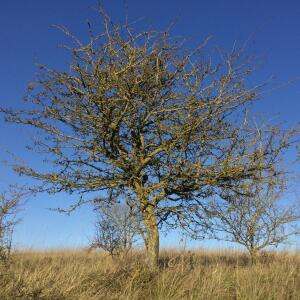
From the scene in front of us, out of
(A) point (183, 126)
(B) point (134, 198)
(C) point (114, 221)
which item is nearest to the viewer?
(A) point (183, 126)

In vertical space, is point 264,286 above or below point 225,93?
below

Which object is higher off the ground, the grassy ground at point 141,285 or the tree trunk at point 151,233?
the tree trunk at point 151,233

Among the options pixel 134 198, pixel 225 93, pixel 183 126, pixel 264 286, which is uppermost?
pixel 225 93

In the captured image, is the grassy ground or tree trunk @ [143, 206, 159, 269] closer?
the grassy ground

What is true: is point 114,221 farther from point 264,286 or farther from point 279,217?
point 264,286

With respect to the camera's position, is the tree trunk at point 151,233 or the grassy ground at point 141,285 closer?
the grassy ground at point 141,285

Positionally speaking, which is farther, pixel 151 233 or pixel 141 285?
pixel 151 233

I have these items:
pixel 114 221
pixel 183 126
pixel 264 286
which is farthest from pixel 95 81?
pixel 114 221

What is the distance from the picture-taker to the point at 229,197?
12.4 m

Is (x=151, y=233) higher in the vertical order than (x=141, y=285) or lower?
higher

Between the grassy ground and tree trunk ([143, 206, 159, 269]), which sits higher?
tree trunk ([143, 206, 159, 269])

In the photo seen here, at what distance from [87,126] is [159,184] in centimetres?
228

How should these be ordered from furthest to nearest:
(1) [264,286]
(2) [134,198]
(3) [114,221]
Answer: (3) [114,221] → (2) [134,198] → (1) [264,286]

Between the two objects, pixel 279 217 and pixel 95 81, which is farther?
pixel 279 217
